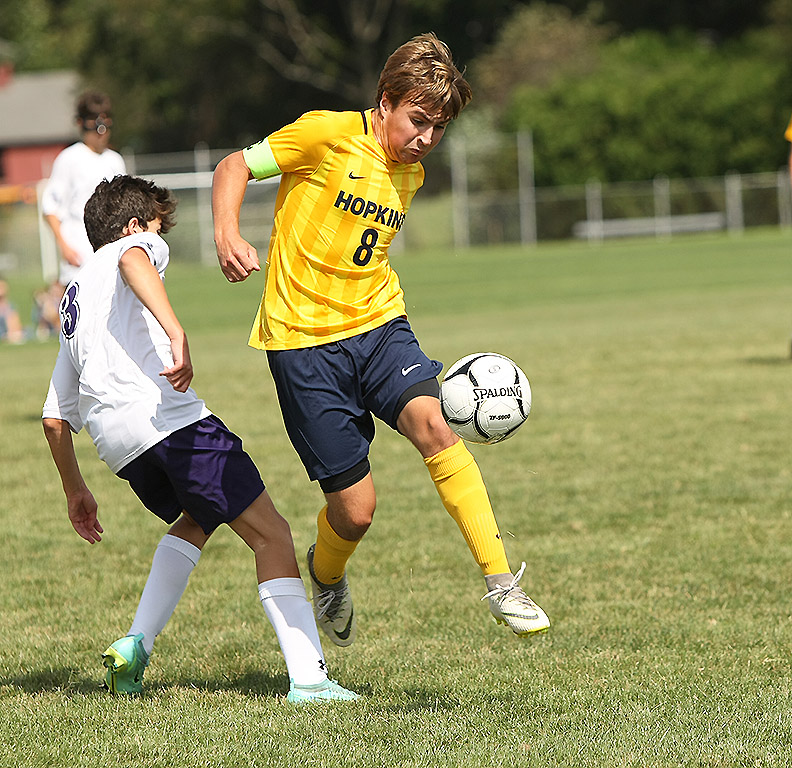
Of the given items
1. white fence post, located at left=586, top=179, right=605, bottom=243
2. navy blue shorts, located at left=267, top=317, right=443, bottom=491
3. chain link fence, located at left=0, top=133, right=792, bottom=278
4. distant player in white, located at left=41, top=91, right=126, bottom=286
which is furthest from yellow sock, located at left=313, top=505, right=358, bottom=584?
white fence post, located at left=586, top=179, right=605, bottom=243

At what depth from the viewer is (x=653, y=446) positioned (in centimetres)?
843

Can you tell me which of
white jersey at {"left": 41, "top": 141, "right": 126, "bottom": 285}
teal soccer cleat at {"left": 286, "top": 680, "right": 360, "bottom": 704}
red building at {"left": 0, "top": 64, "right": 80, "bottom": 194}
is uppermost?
red building at {"left": 0, "top": 64, "right": 80, "bottom": 194}

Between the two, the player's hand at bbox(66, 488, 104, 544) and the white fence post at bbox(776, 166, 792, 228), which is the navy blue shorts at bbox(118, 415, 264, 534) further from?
the white fence post at bbox(776, 166, 792, 228)

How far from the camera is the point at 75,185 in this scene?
10.1 metres

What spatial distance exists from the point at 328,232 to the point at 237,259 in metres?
0.46

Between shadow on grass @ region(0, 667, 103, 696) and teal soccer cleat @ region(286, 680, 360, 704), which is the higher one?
teal soccer cleat @ region(286, 680, 360, 704)

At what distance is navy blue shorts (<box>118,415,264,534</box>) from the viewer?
13.3ft

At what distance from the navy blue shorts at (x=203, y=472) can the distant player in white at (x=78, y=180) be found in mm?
5952

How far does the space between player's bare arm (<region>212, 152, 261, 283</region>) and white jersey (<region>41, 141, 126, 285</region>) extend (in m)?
5.88

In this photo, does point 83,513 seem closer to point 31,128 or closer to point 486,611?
point 486,611

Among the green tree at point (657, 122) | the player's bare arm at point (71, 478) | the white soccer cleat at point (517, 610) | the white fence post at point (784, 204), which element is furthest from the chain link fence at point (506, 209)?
the white soccer cleat at point (517, 610)

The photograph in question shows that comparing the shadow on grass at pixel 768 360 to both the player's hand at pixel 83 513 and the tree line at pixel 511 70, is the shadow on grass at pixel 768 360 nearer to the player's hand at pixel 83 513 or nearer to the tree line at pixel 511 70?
the player's hand at pixel 83 513

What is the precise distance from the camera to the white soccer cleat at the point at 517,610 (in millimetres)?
3934

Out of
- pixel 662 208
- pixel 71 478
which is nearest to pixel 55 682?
pixel 71 478
